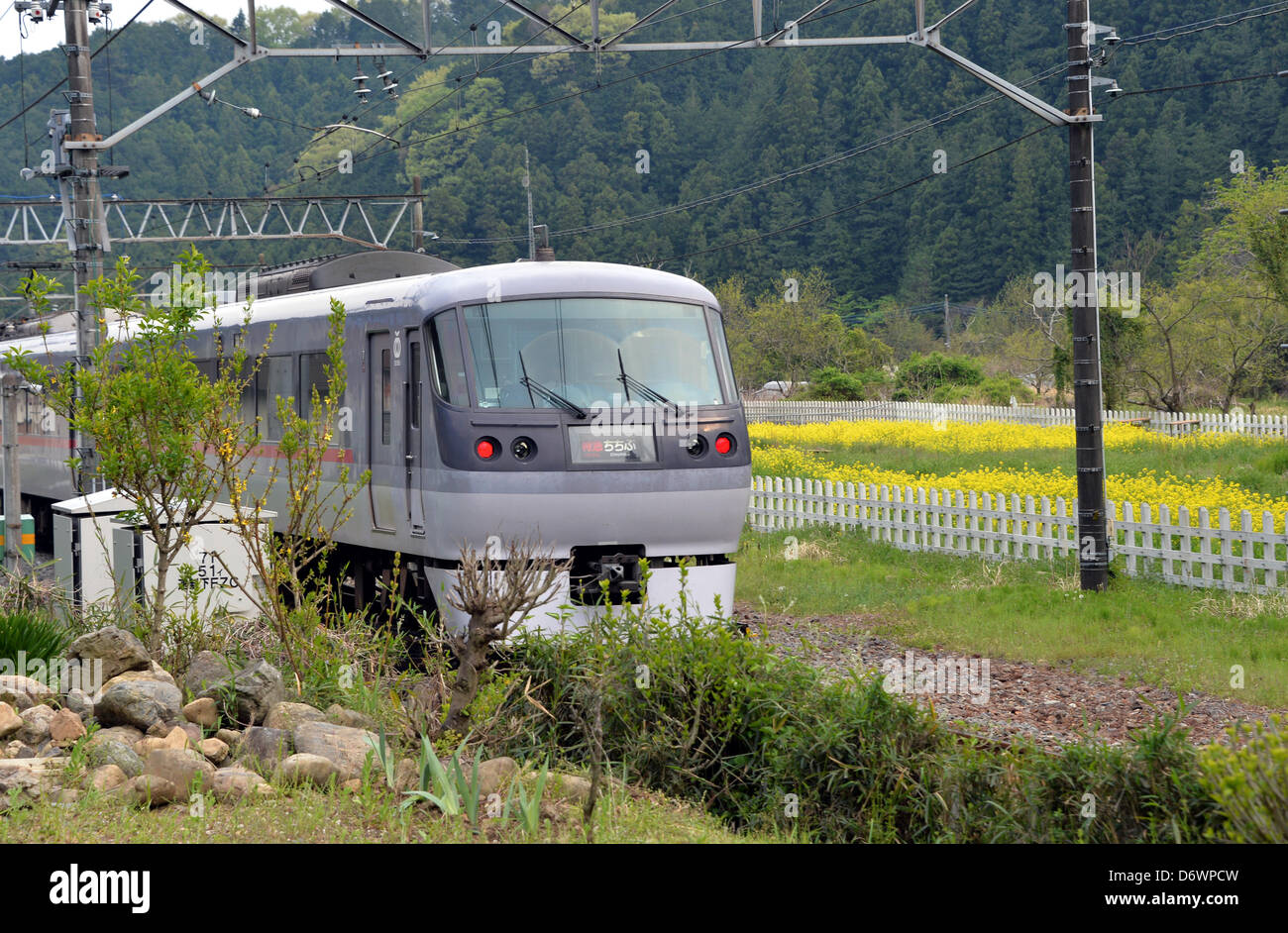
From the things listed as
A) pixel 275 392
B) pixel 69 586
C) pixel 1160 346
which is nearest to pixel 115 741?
pixel 69 586

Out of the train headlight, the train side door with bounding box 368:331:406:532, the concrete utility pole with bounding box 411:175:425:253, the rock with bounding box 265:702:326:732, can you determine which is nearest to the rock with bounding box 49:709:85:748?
the rock with bounding box 265:702:326:732

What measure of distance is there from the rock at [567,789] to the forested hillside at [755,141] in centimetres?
6484

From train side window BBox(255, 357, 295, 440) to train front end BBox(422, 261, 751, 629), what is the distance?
122 inches

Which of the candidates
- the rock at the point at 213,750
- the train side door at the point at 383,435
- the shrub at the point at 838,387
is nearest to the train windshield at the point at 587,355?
the train side door at the point at 383,435

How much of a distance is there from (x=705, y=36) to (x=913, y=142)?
14.6 m

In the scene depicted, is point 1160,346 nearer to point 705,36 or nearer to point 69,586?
point 69,586

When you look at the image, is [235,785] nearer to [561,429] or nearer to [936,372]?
[561,429]

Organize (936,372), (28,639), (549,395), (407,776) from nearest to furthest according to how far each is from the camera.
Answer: (407,776), (28,639), (549,395), (936,372)

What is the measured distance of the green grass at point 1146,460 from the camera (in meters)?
21.8

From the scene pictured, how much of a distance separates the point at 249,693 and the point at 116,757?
Result: 3.62 ft

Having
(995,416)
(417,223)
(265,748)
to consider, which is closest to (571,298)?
(265,748)

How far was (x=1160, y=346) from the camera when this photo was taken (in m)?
45.0

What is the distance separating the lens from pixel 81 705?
23.5 ft

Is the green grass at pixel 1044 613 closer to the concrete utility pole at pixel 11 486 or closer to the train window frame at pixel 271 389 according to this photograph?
the train window frame at pixel 271 389
